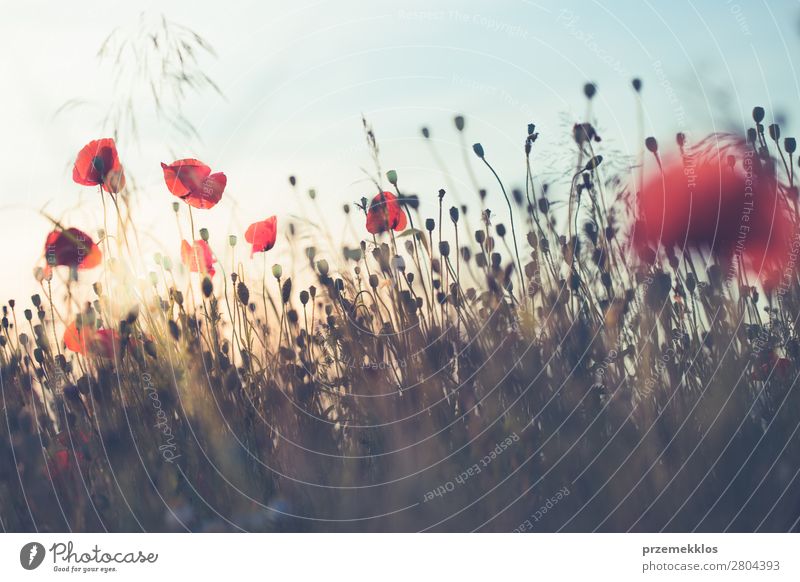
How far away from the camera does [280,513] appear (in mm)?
2832

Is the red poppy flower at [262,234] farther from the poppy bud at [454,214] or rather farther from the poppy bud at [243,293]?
the poppy bud at [454,214]

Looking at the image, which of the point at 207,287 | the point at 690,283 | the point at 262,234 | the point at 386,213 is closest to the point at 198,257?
the point at 207,287

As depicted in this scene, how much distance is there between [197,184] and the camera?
9.39 feet

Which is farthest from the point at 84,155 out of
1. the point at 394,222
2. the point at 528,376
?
the point at 528,376

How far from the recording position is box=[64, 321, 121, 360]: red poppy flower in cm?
287

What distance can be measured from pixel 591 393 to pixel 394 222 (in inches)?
30.1

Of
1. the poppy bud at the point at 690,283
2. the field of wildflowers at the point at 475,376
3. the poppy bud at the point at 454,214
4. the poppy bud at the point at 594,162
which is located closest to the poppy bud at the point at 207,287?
the field of wildflowers at the point at 475,376

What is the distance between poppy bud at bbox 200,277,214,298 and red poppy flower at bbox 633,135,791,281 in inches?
49.9

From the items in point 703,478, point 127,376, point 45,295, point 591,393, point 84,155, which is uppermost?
point 84,155

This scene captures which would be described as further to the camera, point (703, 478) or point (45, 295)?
point (45, 295)

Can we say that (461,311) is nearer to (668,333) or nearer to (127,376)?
(668,333)
